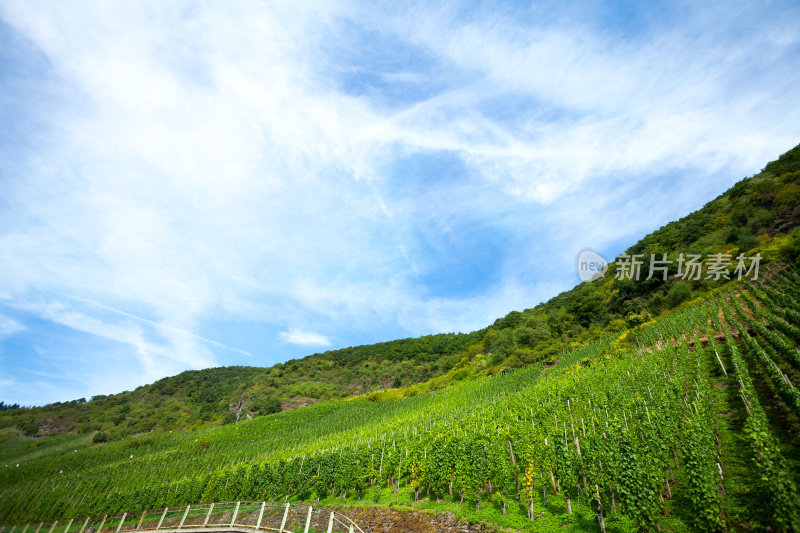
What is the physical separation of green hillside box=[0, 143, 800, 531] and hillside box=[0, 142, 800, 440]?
0.49 metres

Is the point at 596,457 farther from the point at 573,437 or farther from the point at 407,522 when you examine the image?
the point at 407,522

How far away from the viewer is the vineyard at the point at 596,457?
11.0 meters

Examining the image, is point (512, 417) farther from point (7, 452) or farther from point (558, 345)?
point (558, 345)

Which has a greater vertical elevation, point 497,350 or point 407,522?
point 497,350

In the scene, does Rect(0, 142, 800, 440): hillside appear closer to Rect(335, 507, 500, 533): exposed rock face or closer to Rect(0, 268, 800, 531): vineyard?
Rect(0, 268, 800, 531): vineyard

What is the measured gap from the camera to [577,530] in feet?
39.4

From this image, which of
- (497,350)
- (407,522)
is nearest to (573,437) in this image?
(407,522)

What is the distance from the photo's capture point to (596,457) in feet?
47.9

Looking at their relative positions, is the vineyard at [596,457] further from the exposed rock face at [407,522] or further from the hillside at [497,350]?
the hillside at [497,350]

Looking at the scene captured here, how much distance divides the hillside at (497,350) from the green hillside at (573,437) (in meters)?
→ 0.49

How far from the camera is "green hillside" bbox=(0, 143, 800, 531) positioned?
467 inches

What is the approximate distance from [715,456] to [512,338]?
2596 inches

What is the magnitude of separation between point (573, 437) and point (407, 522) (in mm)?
10515

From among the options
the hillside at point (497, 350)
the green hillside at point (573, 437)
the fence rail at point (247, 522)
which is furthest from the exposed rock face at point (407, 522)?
the hillside at point (497, 350)
